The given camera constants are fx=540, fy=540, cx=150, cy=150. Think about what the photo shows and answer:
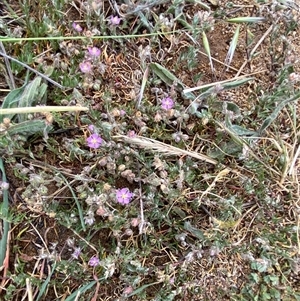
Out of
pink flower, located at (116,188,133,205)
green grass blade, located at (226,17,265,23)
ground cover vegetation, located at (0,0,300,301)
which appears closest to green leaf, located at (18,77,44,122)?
ground cover vegetation, located at (0,0,300,301)

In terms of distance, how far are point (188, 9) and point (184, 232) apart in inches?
36.3

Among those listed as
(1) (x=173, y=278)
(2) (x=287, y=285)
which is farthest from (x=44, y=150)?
(2) (x=287, y=285)

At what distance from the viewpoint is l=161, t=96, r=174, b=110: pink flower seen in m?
2.00

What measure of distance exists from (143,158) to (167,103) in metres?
0.22

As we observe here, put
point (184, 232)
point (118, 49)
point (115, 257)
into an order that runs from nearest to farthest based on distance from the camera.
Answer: point (115, 257), point (184, 232), point (118, 49)

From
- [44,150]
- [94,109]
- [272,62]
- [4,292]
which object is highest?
[272,62]

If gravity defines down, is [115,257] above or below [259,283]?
above

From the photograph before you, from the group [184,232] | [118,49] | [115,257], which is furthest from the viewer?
[118,49]

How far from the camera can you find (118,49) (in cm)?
216

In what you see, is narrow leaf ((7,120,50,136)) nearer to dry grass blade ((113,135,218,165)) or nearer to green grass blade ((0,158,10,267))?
green grass blade ((0,158,10,267))

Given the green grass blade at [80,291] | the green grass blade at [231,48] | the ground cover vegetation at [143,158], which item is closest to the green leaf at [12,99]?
the ground cover vegetation at [143,158]

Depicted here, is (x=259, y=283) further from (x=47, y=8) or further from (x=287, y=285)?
(x=47, y=8)

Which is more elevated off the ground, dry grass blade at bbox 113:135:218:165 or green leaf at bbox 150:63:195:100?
green leaf at bbox 150:63:195:100

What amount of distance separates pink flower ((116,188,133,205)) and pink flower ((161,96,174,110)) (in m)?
0.34
